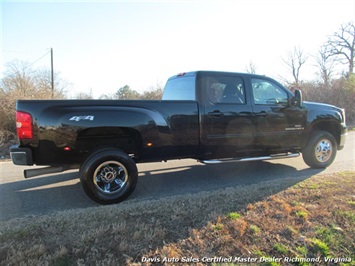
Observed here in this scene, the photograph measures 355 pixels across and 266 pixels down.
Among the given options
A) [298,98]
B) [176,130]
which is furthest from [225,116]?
[298,98]

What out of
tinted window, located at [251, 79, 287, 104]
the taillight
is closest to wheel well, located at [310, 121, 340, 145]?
tinted window, located at [251, 79, 287, 104]

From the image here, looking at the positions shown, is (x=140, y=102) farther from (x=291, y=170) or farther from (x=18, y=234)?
(x=291, y=170)

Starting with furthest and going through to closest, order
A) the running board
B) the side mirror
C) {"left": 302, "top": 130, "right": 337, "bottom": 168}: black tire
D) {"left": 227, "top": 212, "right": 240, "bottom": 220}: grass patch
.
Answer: {"left": 302, "top": 130, "right": 337, "bottom": 168}: black tire
the side mirror
the running board
{"left": 227, "top": 212, "right": 240, "bottom": 220}: grass patch

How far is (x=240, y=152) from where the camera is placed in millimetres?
5492

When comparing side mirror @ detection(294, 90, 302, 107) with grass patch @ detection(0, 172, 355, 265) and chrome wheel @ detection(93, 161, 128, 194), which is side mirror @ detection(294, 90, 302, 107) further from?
chrome wheel @ detection(93, 161, 128, 194)

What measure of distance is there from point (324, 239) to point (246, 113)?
2.85m

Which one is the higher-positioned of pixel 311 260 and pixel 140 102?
pixel 140 102

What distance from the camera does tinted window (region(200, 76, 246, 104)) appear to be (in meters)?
5.12

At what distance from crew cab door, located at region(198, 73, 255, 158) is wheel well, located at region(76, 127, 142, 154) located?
1225 mm

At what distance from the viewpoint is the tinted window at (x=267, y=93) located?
5.58 m

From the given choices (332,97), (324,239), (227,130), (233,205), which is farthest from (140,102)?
(332,97)

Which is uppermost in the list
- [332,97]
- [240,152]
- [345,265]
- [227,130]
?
[332,97]

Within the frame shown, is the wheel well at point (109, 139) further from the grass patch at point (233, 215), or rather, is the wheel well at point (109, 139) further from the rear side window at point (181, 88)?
the grass patch at point (233, 215)

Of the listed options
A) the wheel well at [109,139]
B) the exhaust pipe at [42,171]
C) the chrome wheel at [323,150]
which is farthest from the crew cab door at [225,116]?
the exhaust pipe at [42,171]
